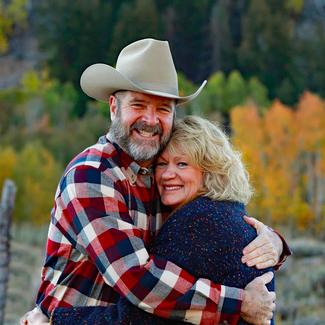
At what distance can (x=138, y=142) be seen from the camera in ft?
8.29

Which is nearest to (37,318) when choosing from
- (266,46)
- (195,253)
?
(195,253)

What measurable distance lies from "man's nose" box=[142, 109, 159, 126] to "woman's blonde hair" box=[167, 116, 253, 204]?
137mm

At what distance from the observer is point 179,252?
7.11ft

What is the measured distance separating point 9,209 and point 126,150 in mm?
2772

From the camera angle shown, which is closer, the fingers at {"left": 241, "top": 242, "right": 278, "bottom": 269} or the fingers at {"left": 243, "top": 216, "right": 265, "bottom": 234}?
the fingers at {"left": 241, "top": 242, "right": 278, "bottom": 269}

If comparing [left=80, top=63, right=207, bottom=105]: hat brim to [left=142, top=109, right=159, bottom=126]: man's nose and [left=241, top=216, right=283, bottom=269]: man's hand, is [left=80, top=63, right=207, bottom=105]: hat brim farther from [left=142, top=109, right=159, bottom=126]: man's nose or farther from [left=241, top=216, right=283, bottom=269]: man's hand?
[left=241, top=216, right=283, bottom=269]: man's hand

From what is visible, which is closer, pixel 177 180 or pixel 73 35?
pixel 177 180

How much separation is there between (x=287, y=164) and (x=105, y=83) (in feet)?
98.6

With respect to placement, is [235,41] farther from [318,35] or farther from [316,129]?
[316,129]

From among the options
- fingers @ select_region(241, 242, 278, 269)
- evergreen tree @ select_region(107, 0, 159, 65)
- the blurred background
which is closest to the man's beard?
fingers @ select_region(241, 242, 278, 269)

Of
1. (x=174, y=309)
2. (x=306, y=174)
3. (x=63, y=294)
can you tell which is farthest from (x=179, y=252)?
(x=306, y=174)

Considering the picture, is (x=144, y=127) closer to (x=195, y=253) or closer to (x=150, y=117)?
(x=150, y=117)

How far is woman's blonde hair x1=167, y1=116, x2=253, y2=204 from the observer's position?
2.46 m

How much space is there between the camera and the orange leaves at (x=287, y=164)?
30250mm
